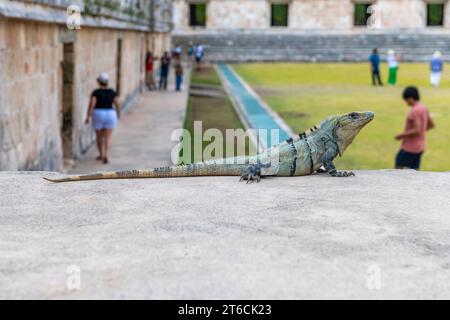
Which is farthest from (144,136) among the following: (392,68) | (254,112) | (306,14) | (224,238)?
(306,14)

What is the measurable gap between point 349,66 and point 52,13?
29.9 meters

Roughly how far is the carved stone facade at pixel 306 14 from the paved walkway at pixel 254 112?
2119 centimetres

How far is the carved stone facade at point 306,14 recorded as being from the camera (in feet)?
154

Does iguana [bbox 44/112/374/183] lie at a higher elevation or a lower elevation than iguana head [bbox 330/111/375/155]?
lower

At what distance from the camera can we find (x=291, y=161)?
214 inches

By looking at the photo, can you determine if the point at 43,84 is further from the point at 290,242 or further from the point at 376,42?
the point at 376,42

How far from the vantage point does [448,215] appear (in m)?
4.25

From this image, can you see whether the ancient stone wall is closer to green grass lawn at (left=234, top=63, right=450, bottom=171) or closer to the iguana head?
the iguana head

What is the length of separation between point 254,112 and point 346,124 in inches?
473

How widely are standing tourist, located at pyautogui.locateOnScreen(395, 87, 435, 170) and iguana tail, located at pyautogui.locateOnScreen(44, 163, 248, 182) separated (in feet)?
12.6

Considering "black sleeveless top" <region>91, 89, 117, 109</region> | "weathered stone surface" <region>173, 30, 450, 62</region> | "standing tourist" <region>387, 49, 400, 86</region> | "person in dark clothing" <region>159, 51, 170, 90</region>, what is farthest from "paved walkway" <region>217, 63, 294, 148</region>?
"weathered stone surface" <region>173, 30, 450, 62</region>

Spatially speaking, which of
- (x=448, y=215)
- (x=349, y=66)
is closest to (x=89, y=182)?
(x=448, y=215)

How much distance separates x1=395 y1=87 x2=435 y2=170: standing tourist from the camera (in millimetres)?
8859

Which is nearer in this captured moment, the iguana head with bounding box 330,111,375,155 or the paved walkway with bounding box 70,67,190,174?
the iguana head with bounding box 330,111,375,155
